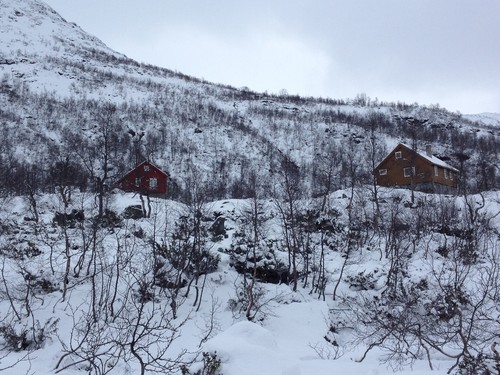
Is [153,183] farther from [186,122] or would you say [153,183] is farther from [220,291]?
[186,122]

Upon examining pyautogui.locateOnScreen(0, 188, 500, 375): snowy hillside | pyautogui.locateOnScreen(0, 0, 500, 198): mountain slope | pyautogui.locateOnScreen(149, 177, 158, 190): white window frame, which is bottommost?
pyautogui.locateOnScreen(0, 188, 500, 375): snowy hillside

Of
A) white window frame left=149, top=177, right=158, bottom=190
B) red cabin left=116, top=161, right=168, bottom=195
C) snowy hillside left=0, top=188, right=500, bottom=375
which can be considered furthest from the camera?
white window frame left=149, top=177, right=158, bottom=190

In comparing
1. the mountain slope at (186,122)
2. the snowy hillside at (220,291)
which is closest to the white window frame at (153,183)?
the mountain slope at (186,122)

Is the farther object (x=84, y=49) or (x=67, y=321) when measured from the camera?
(x=84, y=49)

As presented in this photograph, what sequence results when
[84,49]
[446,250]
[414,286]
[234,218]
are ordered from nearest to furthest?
[414,286]
[446,250]
[234,218]
[84,49]

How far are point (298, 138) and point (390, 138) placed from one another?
21.7 m

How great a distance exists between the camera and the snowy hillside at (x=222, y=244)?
12.0 meters

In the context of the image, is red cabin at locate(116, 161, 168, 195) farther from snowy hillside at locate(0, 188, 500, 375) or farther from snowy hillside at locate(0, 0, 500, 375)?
snowy hillside at locate(0, 188, 500, 375)

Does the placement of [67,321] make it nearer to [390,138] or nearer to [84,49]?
[390,138]

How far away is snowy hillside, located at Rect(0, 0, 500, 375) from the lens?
11952 mm

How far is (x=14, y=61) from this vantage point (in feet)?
281

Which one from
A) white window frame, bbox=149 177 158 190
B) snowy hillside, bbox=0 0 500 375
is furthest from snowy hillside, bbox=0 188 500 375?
white window frame, bbox=149 177 158 190

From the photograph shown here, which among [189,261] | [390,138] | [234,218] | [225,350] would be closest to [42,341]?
[189,261]

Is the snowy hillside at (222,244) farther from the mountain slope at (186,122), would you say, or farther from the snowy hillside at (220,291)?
the mountain slope at (186,122)
